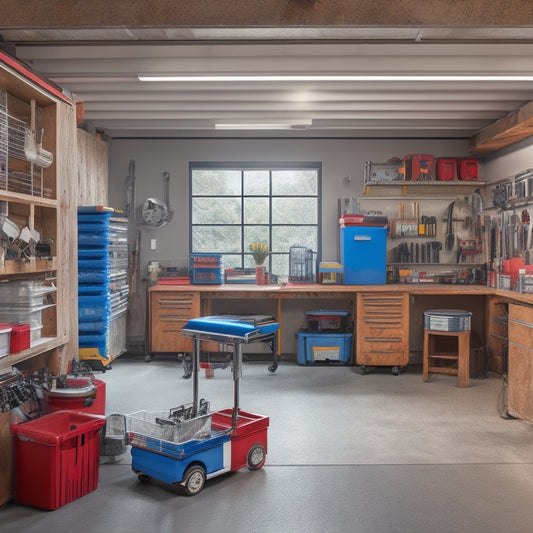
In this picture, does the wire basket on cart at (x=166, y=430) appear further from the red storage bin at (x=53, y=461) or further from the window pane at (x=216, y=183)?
the window pane at (x=216, y=183)

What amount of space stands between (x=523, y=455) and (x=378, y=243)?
3.54m

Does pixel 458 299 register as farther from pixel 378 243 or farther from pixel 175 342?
pixel 175 342

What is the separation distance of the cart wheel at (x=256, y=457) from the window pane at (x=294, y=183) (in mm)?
4558

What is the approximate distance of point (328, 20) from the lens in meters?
2.86

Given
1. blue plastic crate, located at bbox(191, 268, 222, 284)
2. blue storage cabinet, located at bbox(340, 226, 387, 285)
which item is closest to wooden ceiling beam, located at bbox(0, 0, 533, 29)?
blue storage cabinet, located at bbox(340, 226, 387, 285)

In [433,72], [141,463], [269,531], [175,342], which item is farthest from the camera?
[175,342]

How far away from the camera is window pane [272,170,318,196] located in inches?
314

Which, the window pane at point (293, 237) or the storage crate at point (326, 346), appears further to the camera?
the window pane at point (293, 237)

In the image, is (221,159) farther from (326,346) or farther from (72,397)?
(72,397)

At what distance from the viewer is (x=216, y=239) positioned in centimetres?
802

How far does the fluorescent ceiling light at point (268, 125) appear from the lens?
22.7ft

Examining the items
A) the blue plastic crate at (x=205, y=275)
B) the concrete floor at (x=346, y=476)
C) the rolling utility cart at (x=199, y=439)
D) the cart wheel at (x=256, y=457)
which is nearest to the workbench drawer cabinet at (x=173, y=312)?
the blue plastic crate at (x=205, y=275)

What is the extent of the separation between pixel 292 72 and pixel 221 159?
3067mm

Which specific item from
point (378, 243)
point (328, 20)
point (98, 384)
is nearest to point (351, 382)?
point (378, 243)
